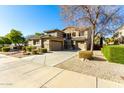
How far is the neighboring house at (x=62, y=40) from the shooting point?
63.2 ft

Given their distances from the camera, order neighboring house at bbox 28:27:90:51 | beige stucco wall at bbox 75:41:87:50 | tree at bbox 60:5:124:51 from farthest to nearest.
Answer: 1. beige stucco wall at bbox 75:41:87:50
2. neighboring house at bbox 28:27:90:51
3. tree at bbox 60:5:124:51

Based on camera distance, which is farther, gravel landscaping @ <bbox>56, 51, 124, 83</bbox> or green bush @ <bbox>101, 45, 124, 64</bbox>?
green bush @ <bbox>101, 45, 124, 64</bbox>

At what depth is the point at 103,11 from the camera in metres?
13.2

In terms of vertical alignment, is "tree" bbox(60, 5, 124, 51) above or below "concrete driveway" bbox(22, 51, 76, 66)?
above

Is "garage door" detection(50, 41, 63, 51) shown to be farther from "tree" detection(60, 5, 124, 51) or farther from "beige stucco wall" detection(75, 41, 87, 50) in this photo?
"tree" detection(60, 5, 124, 51)

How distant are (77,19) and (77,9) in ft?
3.94

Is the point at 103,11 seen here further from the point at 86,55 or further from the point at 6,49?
the point at 6,49

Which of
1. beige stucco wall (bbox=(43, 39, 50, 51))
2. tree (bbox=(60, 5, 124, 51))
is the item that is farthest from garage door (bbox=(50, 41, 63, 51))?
tree (bbox=(60, 5, 124, 51))

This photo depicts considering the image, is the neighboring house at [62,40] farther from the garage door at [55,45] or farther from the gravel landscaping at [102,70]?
the gravel landscaping at [102,70]

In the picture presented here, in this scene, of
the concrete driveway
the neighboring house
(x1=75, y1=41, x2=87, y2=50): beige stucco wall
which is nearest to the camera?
the concrete driveway

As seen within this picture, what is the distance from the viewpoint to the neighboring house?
19277 mm

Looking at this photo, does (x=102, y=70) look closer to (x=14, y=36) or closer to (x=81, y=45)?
(x=81, y=45)

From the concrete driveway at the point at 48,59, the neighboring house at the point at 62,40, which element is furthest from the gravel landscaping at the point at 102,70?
the neighboring house at the point at 62,40
